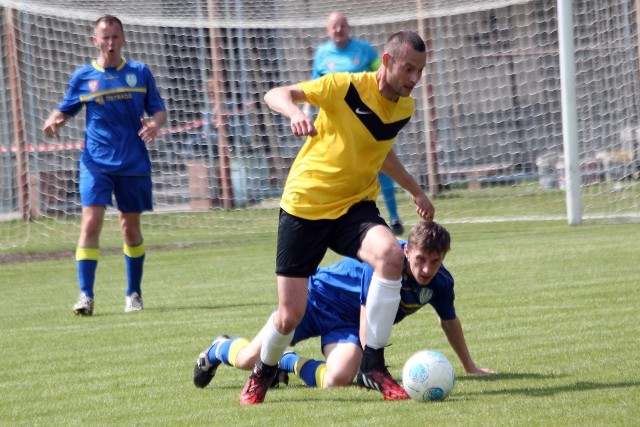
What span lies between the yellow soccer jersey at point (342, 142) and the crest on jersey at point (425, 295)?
0.52 meters

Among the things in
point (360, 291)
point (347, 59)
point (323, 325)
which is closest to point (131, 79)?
point (347, 59)

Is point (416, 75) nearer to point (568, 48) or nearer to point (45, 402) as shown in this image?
point (45, 402)

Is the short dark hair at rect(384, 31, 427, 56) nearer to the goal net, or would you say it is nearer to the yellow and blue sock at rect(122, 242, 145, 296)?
the yellow and blue sock at rect(122, 242, 145, 296)

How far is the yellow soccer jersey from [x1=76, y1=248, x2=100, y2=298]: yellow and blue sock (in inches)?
142

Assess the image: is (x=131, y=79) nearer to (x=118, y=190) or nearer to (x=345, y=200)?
(x=118, y=190)

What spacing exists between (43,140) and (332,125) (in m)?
12.7

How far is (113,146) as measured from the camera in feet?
28.7

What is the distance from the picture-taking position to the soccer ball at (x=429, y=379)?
4.95 metres

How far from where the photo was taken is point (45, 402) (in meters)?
5.44

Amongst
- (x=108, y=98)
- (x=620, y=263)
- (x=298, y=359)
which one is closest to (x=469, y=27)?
(x=620, y=263)

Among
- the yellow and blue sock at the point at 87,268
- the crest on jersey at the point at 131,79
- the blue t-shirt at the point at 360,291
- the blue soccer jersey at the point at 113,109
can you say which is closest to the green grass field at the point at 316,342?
the yellow and blue sock at the point at 87,268

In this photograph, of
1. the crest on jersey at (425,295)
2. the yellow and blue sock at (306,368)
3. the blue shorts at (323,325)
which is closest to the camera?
the crest on jersey at (425,295)

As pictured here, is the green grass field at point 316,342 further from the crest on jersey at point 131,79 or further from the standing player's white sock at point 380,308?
the crest on jersey at point 131,79

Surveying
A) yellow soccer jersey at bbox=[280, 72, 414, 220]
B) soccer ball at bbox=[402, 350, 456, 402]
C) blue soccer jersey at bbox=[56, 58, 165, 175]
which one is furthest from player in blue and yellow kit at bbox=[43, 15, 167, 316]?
soccer ball at bbox=[402, 350, 456, 402]
